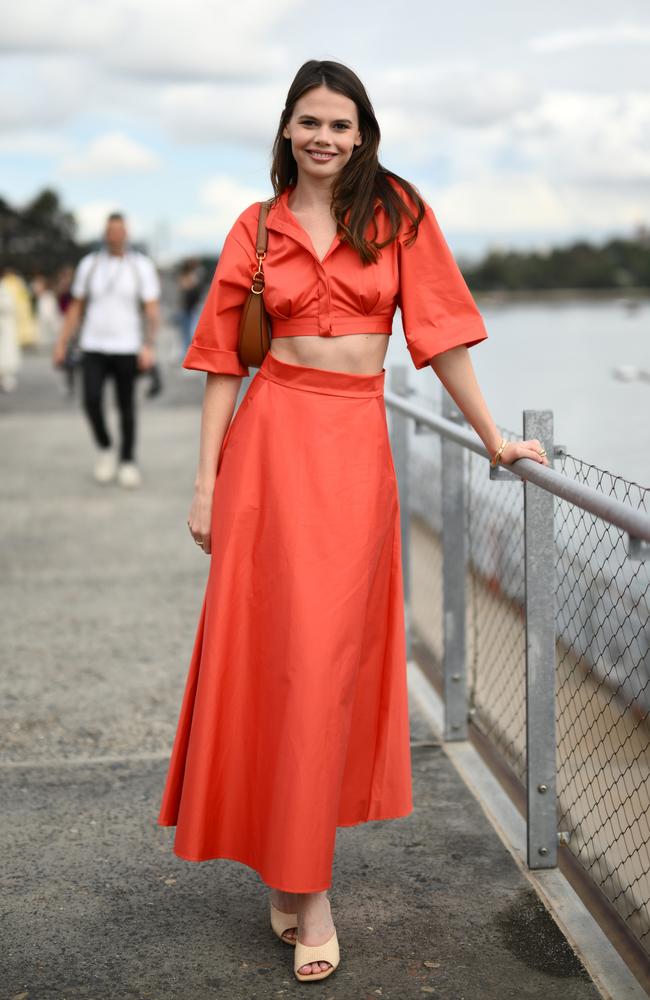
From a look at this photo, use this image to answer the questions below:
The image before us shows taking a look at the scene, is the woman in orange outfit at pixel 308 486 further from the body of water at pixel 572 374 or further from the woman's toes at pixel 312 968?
the body of water at pixel 572 374

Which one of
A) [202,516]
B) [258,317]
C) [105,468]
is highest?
[258,317]

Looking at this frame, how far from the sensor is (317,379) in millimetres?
2820

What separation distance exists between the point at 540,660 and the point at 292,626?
771 millimetres

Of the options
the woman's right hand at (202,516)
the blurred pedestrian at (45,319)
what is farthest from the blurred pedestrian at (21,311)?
the woman's right hand at (202,516)

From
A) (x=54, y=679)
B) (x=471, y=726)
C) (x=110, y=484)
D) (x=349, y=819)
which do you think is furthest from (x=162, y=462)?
(x=349, y=819)

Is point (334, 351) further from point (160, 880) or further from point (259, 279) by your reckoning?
point (160, 880)

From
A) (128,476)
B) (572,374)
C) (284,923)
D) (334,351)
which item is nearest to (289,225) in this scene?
(334,351)

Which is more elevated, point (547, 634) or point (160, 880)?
point (547, 634)

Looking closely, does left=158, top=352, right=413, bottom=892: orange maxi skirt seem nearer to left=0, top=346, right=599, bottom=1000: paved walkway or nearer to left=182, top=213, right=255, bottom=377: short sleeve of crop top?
left=182, top=213, right=255, bottom=377: short sleeve of crop top

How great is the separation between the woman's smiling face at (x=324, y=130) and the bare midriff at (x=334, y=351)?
358mm

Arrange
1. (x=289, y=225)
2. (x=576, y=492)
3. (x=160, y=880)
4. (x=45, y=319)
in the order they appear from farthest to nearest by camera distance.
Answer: (x=45, y=319)
(x=160, y=880)
(x=289, y=225)
(x=576, y=492)

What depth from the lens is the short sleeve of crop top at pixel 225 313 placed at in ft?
9.30

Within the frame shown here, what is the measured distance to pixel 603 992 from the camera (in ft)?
8.97

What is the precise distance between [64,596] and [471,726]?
2.81 meters
